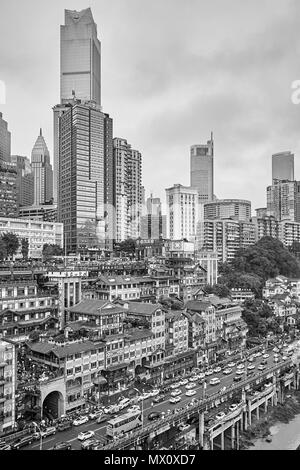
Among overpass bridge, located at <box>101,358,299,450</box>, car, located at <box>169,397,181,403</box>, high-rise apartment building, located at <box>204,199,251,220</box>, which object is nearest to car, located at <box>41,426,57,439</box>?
overpass bridge, located at <box>101,358,299,450</box>

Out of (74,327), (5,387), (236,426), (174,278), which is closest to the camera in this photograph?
(5,387)

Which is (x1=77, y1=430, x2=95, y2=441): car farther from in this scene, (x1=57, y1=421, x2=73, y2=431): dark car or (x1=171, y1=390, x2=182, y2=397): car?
(x1=171, y1=390, x2=182, y2=397): car

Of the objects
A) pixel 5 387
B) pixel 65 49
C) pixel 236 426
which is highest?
pixel 65 49

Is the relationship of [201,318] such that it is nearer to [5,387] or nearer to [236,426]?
[236,426]

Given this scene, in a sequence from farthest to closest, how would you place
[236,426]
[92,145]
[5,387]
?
[92,145] → [236,426] → [5,387]
